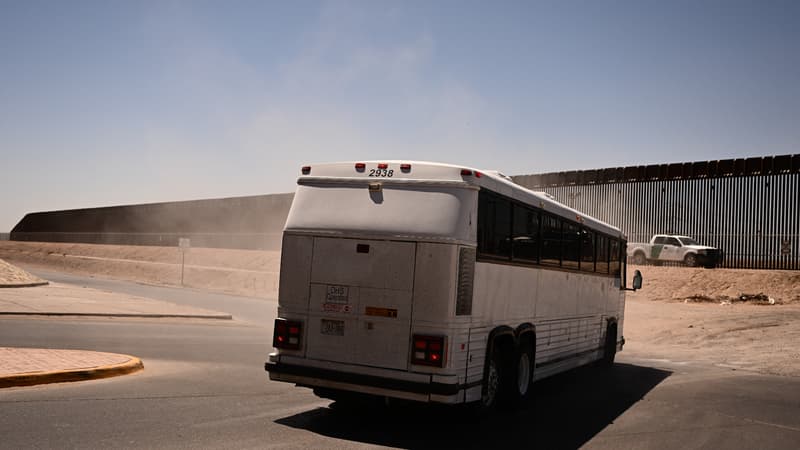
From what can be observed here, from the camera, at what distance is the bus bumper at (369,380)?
27.9 feet

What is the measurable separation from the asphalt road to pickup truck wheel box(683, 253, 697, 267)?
71.0ft

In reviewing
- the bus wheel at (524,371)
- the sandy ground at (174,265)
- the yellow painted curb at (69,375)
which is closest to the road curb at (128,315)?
the yellow painted curb at (69,375)

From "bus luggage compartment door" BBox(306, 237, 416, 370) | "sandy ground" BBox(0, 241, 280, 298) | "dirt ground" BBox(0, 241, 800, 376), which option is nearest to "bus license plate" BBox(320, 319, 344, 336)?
"bus luggage compartment door" BBox(306, 237, 416, 370)

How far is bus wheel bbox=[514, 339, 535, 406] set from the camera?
10599 millimetres

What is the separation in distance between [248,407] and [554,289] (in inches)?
208

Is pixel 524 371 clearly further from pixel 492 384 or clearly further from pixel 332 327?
pixel 332 327

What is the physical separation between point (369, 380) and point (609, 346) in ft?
32.1

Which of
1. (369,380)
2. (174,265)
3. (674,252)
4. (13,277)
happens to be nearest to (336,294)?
(369,380)

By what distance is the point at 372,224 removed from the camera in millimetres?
9078

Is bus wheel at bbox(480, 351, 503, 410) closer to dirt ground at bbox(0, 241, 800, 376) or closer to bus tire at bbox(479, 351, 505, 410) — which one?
bus tire at bbox(479, 351, 505, 410)

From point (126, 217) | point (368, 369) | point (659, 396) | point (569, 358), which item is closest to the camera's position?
point (368, 369)

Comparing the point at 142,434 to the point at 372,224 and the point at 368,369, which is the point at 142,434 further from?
the point at 372,224

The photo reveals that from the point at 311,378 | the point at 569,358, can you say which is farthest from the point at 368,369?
the point at 569,358

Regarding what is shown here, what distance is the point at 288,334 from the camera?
9.33m
